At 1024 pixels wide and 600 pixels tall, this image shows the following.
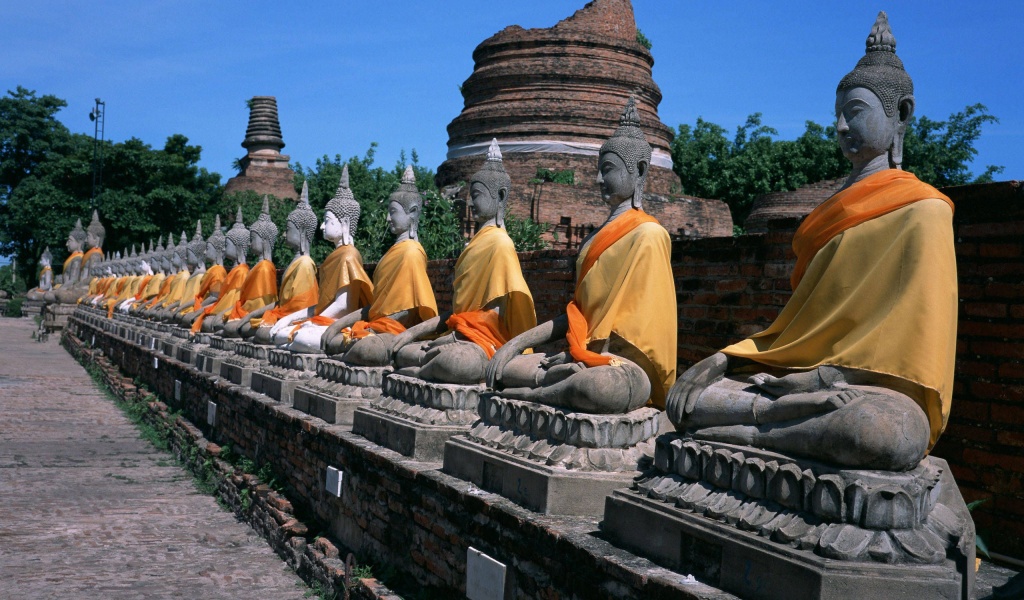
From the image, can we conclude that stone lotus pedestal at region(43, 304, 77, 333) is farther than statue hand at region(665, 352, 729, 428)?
Yes

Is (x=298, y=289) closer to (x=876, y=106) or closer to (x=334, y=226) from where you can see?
(x=334, y=226)

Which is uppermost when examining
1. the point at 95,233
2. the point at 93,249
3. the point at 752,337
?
the point at 95,233

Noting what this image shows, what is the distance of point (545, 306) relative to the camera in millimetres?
8266

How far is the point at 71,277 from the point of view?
2911 cm

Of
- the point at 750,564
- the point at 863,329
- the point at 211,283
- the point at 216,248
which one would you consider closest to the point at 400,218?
the point at 863,329

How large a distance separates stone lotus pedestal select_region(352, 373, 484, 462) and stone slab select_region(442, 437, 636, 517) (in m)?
0.83

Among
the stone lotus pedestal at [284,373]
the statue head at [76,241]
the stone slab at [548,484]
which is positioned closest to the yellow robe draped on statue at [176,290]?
the stone lotus pedestal at [284,373]

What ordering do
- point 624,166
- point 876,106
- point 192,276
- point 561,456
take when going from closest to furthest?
1. point 876,106
2. point 561,456
3. point 624,166
4. point 192,276

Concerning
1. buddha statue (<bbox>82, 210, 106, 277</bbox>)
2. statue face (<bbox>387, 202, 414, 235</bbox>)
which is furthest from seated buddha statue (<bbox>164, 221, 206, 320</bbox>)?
buddha statue (<bbox>82, 210, 106, 277</bbox>)

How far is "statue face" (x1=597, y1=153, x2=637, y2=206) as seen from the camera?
15.5 ft

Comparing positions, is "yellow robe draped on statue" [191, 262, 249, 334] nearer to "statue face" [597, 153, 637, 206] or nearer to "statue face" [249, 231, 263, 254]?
"statue face" [249, 231, 263, 254]

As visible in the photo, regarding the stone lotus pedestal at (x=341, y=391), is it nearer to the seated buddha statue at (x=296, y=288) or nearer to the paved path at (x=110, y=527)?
the paved path at (x=110, y=527)

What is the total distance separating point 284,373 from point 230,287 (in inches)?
170

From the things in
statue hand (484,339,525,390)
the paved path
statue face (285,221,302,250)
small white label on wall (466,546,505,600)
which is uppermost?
statue face (285,221,302,250)
